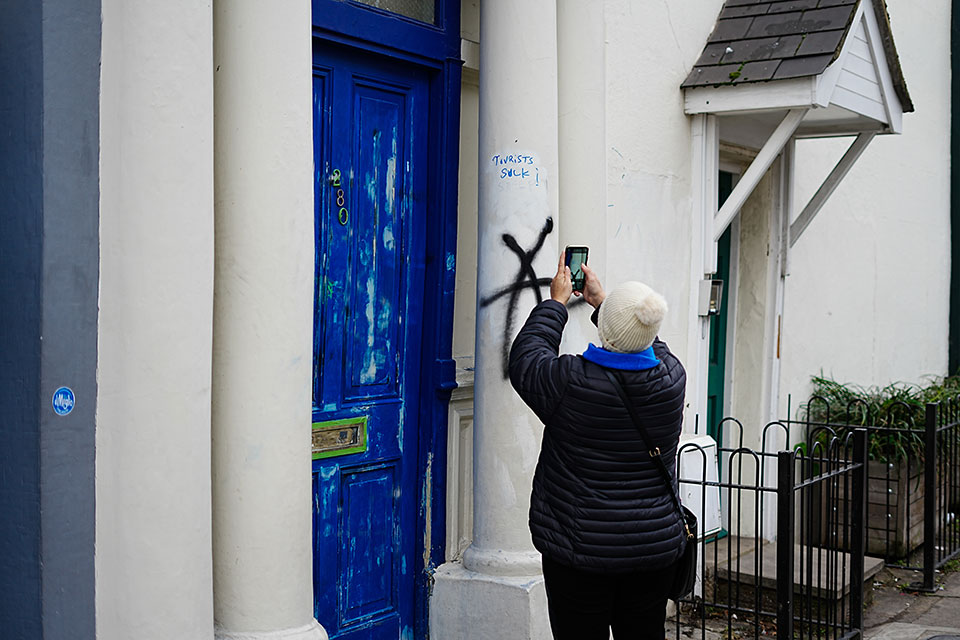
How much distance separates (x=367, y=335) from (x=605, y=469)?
171 cm

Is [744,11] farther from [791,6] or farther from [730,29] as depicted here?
[791,6]

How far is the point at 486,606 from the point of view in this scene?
523 centimetres

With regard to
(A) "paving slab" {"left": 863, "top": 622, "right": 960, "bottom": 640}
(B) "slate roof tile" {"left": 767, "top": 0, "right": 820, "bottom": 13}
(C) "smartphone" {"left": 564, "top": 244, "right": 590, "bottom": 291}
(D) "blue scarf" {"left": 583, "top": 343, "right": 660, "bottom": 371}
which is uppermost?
(B) "slate roof tile" {"left": 767, "top": 0, "right": 820, "bottom": 13}

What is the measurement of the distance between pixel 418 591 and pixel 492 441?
2.84 feet

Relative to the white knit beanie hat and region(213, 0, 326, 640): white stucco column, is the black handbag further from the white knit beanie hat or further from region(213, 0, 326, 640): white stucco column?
region(213, 0, 326, 640): white stucco column

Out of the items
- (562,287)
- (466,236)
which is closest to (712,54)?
(466,236)

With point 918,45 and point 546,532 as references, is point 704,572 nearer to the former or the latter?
point 546,532

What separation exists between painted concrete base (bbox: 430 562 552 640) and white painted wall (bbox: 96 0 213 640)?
1811 millimetres

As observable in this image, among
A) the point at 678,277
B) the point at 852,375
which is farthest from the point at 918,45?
the point at 678,277

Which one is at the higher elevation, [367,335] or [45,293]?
[45,293]

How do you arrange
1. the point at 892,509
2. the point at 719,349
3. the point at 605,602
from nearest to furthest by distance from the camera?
the point at 605,602
the point at 719,349
the point at 892,509

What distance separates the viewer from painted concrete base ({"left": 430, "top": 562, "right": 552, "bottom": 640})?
5129mm

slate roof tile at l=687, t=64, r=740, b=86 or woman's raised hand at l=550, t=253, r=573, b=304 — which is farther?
slate roof tile at l=687, t=64, r=740, b=86

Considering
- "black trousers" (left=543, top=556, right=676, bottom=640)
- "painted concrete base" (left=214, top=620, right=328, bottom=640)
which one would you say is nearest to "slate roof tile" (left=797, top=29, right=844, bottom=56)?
"black trousers" (left=543, top=556, right=676, bottom=640)
